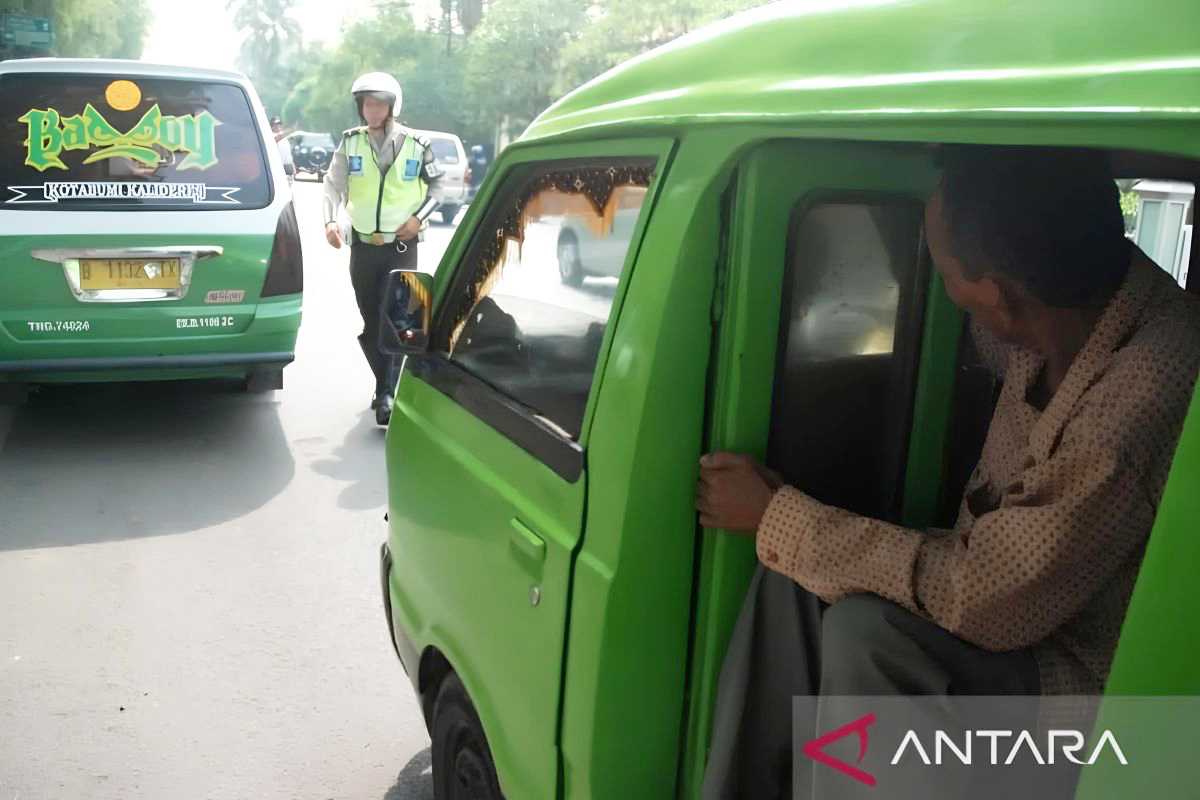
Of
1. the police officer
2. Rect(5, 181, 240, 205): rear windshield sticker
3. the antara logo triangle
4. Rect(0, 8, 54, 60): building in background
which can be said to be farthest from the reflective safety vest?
Rect(0, 8, 54, 60): building in background

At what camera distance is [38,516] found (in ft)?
16.9

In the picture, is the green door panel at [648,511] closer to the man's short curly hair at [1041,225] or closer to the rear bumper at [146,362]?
the man's short curly hair at [1041,225]

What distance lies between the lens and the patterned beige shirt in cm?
144

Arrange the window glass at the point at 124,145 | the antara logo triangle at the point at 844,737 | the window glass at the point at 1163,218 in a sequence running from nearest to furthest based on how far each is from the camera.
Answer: the antara logo triangle at the point at 844,737 → the window glass at the point at 1163,218 → the window glass at the point at 124,145

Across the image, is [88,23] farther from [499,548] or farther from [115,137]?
[499,548]

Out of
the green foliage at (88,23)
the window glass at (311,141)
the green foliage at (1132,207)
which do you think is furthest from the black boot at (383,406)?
the window glass at (311,141)

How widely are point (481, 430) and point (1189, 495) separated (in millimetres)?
1587

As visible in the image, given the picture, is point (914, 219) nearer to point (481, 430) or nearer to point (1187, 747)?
point (481, 430)

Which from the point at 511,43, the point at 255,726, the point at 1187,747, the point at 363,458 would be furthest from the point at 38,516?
the point at 511,43

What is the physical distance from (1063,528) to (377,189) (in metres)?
5.85

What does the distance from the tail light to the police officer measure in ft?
1.77

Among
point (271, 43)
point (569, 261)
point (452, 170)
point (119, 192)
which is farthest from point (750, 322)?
point (271, 43)

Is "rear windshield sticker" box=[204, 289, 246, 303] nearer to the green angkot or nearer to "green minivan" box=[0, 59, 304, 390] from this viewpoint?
"green minivan" box=[0, 59, 304, 390]

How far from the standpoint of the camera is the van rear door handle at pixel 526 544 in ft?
6.57
